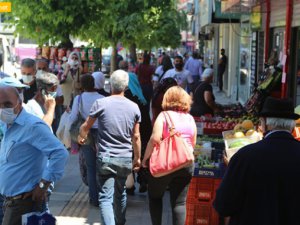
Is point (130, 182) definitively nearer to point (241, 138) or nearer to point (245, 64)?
point (241, 138)

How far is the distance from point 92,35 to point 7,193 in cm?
1025

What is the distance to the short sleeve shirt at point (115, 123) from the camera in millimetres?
5766

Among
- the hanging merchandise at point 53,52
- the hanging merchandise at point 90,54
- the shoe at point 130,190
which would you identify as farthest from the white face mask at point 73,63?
the shoe at point 130,190

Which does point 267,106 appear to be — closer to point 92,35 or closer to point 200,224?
point 200,224

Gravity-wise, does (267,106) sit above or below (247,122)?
above

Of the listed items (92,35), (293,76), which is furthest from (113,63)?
(293,76)

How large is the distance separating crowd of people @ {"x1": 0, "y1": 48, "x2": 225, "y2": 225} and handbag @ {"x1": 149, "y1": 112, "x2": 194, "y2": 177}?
0.28 ft

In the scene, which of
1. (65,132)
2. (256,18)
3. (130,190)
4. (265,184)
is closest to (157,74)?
(256,18)

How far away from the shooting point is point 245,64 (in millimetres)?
17391

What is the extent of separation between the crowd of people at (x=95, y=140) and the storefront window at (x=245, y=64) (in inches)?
300

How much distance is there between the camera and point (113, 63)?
52.5 ft

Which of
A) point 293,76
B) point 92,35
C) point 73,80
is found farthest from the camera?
point 92,35

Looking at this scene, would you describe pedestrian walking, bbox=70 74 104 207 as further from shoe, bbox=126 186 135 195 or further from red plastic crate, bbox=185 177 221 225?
red plastic crate, bbox=185 177 221 225

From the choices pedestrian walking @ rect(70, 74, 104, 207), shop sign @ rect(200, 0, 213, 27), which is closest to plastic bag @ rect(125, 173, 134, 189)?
pedestrian walking @ rect(70, 74, 104, 207)
